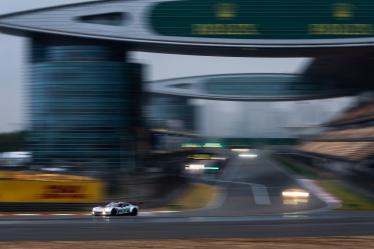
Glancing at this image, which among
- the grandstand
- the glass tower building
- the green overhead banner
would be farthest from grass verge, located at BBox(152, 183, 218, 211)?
the green overhead banner

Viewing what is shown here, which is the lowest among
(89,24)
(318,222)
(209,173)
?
(209,173)

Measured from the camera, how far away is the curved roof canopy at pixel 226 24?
214ft

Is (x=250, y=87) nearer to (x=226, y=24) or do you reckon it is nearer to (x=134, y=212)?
(x=226, y=24)

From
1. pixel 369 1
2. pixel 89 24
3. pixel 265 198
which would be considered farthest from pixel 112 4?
pixel 265 198

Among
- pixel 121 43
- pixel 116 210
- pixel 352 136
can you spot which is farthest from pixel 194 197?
pixel 352 136

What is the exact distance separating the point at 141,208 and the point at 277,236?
62.5ft

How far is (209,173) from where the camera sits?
6362cm

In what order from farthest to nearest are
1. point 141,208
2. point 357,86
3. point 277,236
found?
point 357,86 < point 141,208 < point 277,236

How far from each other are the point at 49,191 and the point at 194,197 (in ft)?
32.6

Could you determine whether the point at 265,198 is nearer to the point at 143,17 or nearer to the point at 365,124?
the point at 143,17

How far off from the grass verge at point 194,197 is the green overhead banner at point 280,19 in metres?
20.7

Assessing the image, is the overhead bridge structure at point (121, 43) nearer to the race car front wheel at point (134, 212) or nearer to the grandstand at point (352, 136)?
the grandstand at point (352, 136)

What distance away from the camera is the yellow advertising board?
1331 inches

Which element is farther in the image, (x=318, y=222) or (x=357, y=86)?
(x=357, y=86)
